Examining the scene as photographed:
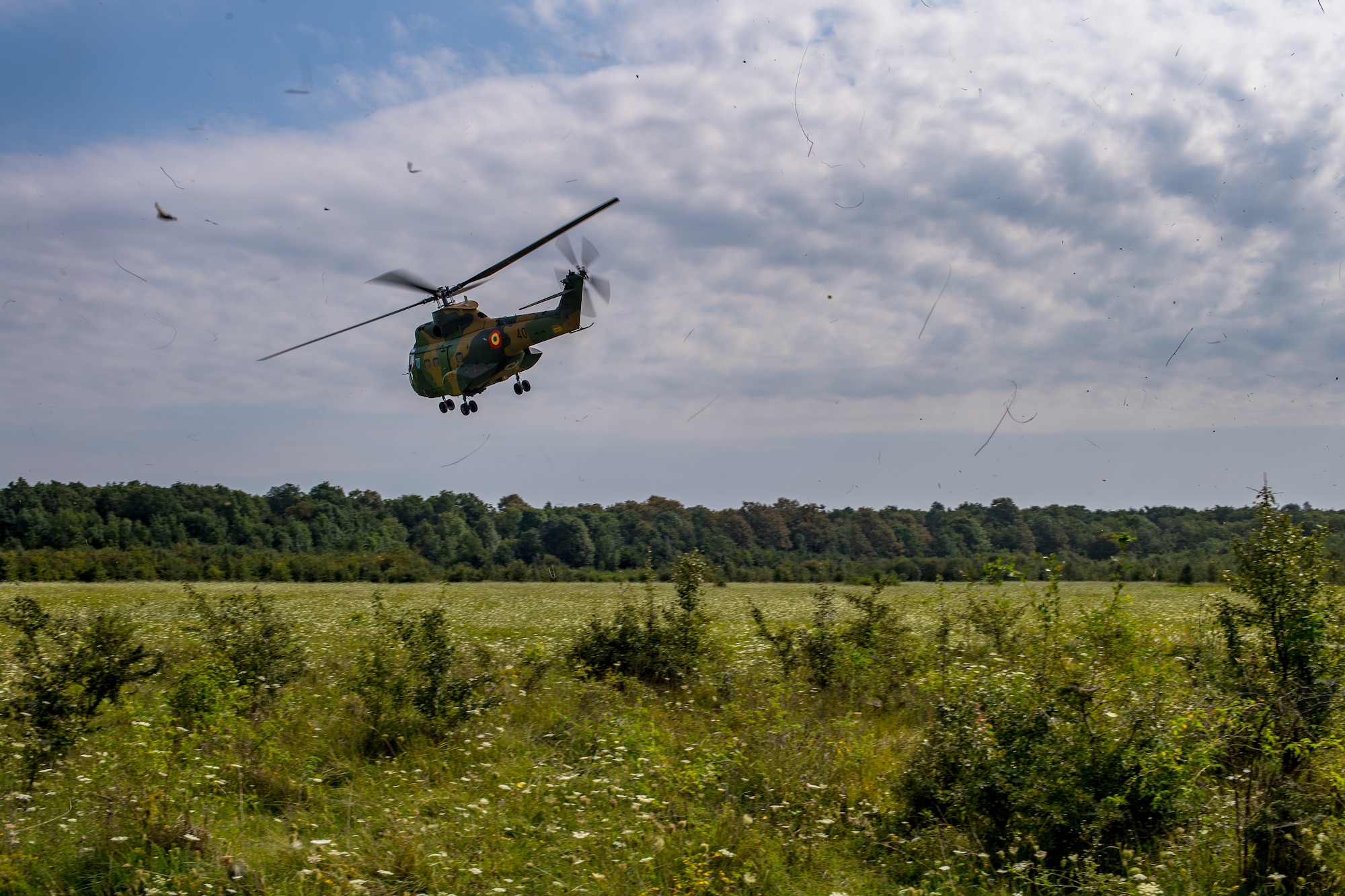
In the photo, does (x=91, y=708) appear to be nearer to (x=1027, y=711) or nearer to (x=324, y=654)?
(x=324, y=654)

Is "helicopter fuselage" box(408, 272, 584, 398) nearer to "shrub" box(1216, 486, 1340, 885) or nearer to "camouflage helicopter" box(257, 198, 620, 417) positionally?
"camouflage helicopter" box(257, 198, 620, 417)

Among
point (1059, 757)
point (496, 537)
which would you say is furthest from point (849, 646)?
point (496, 537)

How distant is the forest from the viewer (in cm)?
7088

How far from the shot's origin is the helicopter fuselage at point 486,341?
18391mm

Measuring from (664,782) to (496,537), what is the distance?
85.8m

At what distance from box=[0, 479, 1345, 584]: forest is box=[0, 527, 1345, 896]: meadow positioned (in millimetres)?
52676

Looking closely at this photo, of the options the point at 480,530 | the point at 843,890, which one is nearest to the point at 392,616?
→ the point at 843,890

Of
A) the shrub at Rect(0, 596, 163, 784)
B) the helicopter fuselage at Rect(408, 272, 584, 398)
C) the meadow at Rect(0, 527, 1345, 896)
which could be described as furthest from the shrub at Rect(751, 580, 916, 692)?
the shrub at Rect(0, 596, 163, 784)

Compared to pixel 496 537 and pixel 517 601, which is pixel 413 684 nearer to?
pixel 517 601

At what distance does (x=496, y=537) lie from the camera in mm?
93062

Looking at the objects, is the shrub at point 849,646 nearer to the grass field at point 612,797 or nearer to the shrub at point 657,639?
the grass field at point 612,797

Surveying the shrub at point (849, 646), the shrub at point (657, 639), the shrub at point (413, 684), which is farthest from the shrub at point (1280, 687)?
the shrub at point (413, 684)

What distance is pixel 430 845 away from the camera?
8.17 metres

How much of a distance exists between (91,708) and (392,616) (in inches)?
165
